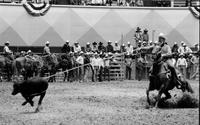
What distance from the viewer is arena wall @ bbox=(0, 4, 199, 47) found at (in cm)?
3167

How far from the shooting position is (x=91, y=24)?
33500 mm

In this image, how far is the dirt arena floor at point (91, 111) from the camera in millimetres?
13078

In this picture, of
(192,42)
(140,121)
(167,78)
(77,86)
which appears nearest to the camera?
(140,121)

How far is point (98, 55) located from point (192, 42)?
352 inches

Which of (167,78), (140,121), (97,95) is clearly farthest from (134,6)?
(140,121)

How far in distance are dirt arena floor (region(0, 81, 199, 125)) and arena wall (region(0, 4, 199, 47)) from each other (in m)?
10.1

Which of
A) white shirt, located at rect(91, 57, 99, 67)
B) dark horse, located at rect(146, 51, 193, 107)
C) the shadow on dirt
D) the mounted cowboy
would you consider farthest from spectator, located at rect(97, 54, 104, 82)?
the mounted cowboy

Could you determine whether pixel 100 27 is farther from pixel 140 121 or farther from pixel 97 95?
pixel 140 121

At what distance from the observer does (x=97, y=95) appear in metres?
20.6

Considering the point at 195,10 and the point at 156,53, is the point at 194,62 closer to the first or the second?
the point at 195,10

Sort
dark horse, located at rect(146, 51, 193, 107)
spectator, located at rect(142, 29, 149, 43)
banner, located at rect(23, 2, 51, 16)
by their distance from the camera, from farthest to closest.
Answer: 1. banner, located at rect(23, 2, 51, 16)
2. spectator, located at rect(142, 29, 149, 43)
3. dark horse, located at rect(146, 51, 193, 107)

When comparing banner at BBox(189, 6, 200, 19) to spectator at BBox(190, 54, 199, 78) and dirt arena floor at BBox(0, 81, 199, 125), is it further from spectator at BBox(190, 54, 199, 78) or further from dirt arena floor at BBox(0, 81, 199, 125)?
dirt arena floor at BBox(0, 81, 199, 125)

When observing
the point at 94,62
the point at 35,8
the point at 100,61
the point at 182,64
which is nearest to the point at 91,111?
the point at 94,62

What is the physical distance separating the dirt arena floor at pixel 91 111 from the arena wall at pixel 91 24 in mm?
10076
